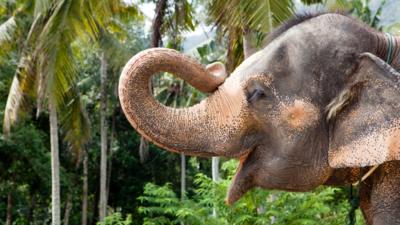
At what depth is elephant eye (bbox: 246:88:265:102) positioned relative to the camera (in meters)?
→ 1.85

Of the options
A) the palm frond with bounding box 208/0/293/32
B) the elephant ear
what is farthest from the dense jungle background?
the elephant ear

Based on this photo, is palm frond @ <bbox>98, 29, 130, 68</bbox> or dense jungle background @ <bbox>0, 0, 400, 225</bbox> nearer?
dense jungle background @ <bbox>0, 0, 400, 225</bbox>

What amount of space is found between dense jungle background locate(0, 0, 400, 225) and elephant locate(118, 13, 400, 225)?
247mm

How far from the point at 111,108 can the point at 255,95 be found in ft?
66.3

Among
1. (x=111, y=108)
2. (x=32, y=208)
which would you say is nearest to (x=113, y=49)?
(x=111, y=108)

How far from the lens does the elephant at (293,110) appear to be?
1.75 metres

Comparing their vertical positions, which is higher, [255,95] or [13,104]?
[13,104]

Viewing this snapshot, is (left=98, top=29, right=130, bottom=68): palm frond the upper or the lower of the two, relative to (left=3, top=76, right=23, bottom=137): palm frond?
upper

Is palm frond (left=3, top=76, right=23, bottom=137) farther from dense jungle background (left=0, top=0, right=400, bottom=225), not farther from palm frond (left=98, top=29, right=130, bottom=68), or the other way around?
palm frond (left=98, top=29, right=130, bottom=68)

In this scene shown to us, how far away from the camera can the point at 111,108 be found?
21812 millimetres

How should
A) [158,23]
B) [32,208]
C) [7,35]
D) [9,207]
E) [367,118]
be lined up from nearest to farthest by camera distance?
1. [367,118]
2. [158,23]
3. [7,35]
4. [9,207]
5. [32,208]

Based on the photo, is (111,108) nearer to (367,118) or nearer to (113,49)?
(113,49)

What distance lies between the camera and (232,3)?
657 centimetres

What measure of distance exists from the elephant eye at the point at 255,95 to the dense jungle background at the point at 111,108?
285 millimetres
